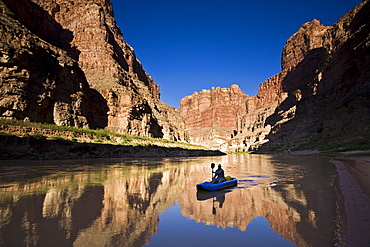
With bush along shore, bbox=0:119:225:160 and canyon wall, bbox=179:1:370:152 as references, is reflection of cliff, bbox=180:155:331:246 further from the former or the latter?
canyon wall, bbox=179:1:370:152

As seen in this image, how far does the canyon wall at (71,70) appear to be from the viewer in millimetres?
25875

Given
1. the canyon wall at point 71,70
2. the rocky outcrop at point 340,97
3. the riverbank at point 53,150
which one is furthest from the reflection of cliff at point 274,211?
the rocky outcrop at point 340,97

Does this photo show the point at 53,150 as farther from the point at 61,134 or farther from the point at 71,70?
the point at 71,70

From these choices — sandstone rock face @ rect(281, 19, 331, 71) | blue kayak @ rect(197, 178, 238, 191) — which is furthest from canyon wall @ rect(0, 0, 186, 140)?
sandstone rock face @ rect(281, 19, 331, 71)

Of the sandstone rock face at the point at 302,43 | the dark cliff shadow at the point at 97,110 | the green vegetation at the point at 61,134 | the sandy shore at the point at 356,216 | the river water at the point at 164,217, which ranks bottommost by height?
the river water at the point at 164,217

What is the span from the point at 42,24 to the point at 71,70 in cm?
3332

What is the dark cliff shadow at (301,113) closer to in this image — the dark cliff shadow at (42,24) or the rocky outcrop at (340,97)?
the rocky outcrop at (340,97)

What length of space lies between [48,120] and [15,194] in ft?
90.9

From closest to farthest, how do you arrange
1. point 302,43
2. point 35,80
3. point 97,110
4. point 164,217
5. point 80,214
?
1. point 80,214
2. point 164,217
3. point 35,80
4. point 97,110
5. point 302,43

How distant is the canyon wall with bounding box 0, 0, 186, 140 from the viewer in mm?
25875

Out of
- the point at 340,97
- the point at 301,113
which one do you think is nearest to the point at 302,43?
the point at 301,113

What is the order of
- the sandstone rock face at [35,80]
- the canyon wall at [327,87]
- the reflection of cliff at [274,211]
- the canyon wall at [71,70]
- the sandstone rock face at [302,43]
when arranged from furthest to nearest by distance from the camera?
the sandstone rock face at [302,43], the canyon wall at [327,87], the canyon wall at [71,70], the sandstone rock face at [35,80], the reflection of cliff at [274,211]

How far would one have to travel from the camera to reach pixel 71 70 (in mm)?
35906

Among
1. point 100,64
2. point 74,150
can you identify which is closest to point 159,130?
point 100,64
